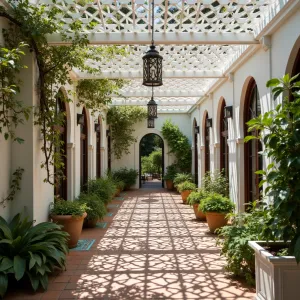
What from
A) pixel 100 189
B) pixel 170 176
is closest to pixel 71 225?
pixel 100 189

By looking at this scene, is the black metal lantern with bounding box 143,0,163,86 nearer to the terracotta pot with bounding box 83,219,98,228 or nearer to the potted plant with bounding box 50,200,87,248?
the potted plant with bounding box 50,200,87,248

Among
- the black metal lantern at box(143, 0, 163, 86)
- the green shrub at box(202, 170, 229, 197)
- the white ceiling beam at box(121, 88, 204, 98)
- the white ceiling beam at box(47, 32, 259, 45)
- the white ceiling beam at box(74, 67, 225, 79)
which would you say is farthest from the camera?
the white ceiling beam at box(121, 88, 204, 98)

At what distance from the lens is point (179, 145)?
58.4 feet

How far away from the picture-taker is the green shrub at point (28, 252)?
4348mm

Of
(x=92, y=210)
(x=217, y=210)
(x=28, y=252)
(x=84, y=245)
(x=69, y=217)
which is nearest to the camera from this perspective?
(x=28, y=252)

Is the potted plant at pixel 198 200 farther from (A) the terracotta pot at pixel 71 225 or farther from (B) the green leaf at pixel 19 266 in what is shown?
(B) the green leaf at pixel 19 266

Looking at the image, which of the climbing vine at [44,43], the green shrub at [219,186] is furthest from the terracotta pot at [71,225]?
the green shrub at [219,186]

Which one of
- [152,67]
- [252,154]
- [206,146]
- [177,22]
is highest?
[177,22]

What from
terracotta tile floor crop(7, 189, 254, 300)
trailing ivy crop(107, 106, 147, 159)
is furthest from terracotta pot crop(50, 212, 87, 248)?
trailing ivy crop(107, 106, 147, 159)

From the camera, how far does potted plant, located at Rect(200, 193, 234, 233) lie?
7766 millimetres

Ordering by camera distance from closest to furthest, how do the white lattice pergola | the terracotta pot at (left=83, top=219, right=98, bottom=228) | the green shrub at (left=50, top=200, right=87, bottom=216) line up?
the white lattice pergola
the green shrub at (left=50, top=200, right=87, bottom=216)
the terracotta pot at (left=83, top=219, right=98, bottom=228)

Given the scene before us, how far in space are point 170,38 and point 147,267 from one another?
12.0 feet

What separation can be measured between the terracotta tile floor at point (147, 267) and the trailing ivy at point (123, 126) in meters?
8.46

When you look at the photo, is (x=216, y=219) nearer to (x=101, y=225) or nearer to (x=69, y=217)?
(x=101, y=225)
